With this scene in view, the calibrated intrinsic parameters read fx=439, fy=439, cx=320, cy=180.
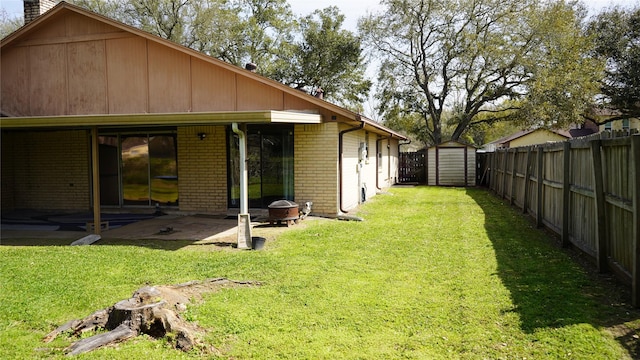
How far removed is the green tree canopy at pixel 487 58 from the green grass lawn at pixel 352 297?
2010cm

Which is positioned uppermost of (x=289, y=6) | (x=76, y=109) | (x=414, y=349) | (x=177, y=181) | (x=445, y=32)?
(x=289, y=6)

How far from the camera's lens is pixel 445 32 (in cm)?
2766

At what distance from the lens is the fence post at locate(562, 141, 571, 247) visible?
6906mm

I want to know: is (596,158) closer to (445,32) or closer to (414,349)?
(414,349)

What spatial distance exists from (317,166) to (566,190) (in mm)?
5359

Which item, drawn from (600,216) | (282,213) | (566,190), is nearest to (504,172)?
(566,190)

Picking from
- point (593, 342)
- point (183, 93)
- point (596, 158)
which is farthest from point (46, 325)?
point (183, 93)

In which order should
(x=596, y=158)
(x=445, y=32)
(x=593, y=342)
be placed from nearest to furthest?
1. (x=593, y=342)
2. (x=596, y=158)
3. (x=445, y=32)

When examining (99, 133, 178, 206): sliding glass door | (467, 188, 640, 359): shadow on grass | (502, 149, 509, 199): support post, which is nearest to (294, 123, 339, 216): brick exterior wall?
(99, 133, 178, 206): sliding glass door

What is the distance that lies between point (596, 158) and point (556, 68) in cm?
2271

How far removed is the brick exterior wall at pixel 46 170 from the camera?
12344mm

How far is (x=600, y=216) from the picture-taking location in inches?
211

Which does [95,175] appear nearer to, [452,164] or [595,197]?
[595,197]

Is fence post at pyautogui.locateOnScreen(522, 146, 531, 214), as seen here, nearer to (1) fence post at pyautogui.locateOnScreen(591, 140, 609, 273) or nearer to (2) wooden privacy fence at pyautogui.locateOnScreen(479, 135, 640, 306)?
(2) wooden privacy fence at pyautogui.locateOnScreen(479, 135, 640, 306)
